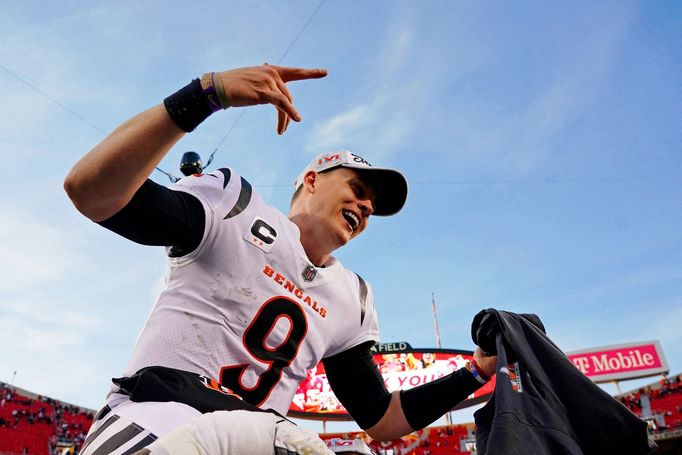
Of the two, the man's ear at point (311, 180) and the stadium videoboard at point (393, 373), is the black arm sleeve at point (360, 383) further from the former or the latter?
the stadium videoboard at point (393, 373)

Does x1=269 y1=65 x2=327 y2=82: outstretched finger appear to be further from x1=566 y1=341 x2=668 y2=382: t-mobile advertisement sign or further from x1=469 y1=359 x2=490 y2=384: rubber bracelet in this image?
x1=566 y1=341 x2=668 y2=382: t-mobile advertisement sign

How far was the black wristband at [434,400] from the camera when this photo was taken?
2.89 meters

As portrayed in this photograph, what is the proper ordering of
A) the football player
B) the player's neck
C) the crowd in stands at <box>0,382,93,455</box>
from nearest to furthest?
the football player
the player's neck
the crowd in stands at <box>0,382,93,455</box>

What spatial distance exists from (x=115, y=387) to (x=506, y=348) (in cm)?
160

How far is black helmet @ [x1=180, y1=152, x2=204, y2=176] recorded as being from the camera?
16.9 feet

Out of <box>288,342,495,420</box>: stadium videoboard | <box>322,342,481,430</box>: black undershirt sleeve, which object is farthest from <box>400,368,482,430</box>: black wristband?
<box>288,342,495,420</box>: stadium videoboard

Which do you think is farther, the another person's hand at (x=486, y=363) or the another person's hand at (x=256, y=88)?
the another person's hand at (x=486, y=363)

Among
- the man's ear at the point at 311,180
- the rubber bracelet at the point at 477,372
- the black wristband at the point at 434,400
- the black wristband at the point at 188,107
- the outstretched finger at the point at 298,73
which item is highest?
the man's ear at the point at 311,180

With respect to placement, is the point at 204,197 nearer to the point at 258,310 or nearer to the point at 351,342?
the point at 258,310

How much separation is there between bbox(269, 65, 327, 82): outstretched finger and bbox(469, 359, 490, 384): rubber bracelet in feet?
6.15

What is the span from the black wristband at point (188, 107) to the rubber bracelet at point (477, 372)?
2.09m

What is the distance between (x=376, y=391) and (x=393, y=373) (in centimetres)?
2128

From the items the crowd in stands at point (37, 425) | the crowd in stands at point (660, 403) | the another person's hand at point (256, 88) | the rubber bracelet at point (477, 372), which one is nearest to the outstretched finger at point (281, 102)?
the another person's hand at point (256, 88)

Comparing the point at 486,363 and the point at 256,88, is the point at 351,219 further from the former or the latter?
the point at 256,88
